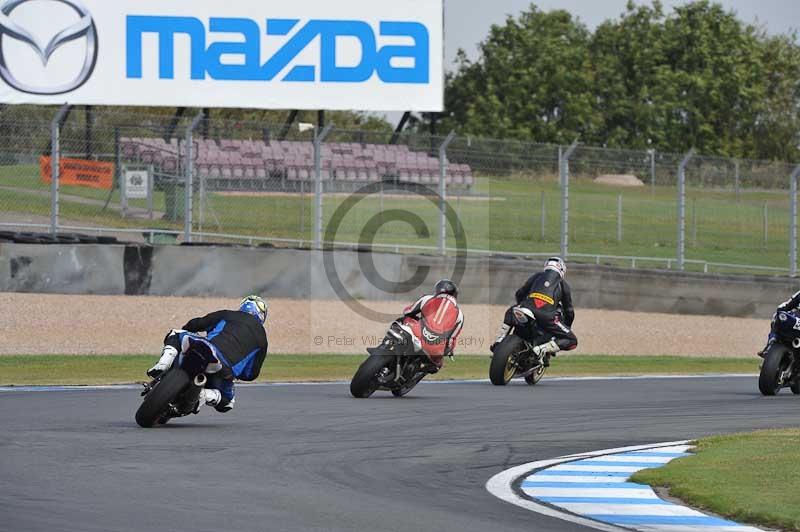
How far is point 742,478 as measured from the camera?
976cm

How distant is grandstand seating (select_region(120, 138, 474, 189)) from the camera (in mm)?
26875

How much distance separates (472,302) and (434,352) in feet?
35.8

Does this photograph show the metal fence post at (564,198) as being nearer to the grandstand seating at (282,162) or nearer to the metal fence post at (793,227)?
the grandstand seating at (282,162)

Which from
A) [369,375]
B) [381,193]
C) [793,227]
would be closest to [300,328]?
[381,193]

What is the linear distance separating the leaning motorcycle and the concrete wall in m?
9.01

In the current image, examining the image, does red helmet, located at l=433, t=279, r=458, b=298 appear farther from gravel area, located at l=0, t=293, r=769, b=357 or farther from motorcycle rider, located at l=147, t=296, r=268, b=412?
gravel area, located at l=0, t=293, r=769, b=357

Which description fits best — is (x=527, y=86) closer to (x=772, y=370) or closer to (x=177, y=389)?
(x=772, y=370)

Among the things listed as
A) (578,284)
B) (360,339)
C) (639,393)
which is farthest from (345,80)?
(639,393)

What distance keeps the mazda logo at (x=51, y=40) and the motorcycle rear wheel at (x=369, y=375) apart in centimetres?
2101

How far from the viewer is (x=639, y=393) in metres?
17.0

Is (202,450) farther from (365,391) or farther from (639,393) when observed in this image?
(639,393)

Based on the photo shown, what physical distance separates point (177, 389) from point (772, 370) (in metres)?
7.54

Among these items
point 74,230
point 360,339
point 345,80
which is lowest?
point 360,339

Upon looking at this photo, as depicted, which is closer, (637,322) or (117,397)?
(117,397)
